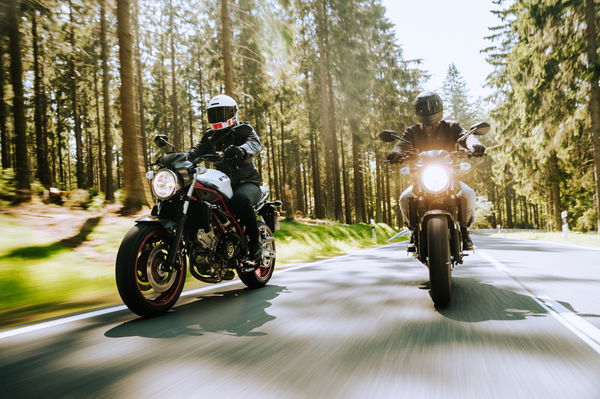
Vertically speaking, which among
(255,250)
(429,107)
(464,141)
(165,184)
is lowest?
(255,250)

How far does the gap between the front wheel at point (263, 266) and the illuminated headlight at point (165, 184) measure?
1627 millimetres

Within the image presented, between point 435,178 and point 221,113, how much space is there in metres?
2.67

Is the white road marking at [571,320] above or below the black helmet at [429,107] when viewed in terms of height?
below

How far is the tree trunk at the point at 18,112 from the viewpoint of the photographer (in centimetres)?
952

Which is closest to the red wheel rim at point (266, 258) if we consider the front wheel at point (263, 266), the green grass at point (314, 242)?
the front wheel at point (263, 266)

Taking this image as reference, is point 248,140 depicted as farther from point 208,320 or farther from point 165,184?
point 208,320

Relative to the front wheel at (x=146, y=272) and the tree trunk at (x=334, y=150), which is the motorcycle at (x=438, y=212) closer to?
the front wheel at (x=146, y=272)

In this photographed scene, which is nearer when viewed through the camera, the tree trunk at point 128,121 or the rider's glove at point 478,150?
the rider's glove at point 478,150

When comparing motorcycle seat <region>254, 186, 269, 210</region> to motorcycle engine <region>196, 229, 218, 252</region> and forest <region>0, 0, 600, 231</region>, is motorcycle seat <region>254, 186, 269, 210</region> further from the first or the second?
forest <region>0, 0, 600, 231</region>

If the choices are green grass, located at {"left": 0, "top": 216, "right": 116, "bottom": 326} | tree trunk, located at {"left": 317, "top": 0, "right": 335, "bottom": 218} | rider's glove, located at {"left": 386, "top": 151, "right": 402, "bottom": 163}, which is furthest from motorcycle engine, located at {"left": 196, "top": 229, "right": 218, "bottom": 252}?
tree trunk, located at {"left": 317, "top": 0, "right": 335, "bottom": 218}

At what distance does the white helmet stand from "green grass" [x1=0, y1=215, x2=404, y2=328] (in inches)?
95.4

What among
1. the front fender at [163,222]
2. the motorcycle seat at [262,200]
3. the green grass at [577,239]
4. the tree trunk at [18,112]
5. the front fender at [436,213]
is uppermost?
the tree trunk at [18,112]

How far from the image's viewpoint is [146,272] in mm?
3693

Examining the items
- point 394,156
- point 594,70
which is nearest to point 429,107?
point 394,156
